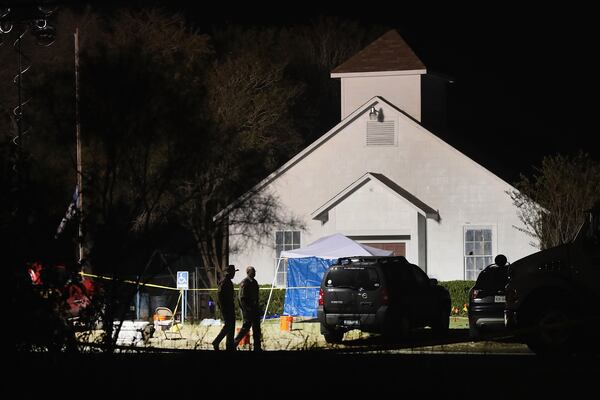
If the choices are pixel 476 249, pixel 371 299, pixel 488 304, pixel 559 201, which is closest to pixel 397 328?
pixel 371 299

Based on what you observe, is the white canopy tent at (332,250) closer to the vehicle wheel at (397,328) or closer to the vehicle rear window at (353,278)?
the vehicle rear window at (353,278)

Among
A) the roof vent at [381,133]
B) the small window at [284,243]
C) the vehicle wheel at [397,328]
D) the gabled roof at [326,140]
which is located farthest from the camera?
the small window at [284,243]

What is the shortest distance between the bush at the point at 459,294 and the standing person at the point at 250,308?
15.7 meters

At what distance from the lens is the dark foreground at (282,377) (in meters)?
14.4

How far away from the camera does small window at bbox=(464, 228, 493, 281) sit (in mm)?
42188

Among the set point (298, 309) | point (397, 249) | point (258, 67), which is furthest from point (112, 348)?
point (258, 67)

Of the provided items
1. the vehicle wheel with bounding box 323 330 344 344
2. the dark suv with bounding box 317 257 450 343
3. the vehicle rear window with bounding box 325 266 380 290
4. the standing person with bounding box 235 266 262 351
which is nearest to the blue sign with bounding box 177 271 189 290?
the dark suv with bounding box 317 257 450 343

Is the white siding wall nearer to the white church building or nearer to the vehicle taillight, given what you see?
the white church building

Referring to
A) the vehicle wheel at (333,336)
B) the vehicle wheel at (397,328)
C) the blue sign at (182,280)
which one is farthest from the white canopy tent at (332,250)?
the vehicle wheel at (397,328)

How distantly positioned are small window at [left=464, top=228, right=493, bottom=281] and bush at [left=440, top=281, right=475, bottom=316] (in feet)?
6.01

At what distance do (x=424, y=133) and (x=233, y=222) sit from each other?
23.3 feet

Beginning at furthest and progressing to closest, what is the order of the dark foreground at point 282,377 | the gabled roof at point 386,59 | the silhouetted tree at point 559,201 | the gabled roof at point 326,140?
the gabled roof at point 386,59, the gabled roof at point 326,140, the silhouetted tree at point 559,201, the dark foreground at point 282,377

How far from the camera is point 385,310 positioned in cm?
2703

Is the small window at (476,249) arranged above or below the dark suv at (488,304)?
above
